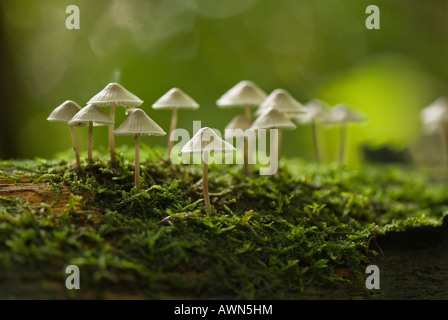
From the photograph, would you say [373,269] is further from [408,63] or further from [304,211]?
[408,63]

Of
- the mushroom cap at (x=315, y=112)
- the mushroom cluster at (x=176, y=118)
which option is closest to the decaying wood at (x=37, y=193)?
the mushroom cluster at (x=176, y=118)

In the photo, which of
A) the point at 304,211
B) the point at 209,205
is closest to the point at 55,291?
the point at 209,205

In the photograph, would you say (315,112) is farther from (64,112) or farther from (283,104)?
(64,112)

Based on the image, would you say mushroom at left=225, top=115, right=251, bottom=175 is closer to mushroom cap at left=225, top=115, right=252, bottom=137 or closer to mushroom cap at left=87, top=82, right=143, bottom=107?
mushroom cap at left=225, top=115, right=252, bottom=137

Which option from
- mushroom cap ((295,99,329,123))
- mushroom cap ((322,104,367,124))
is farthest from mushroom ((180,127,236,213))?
mushroom cap ((322,104,367,124))

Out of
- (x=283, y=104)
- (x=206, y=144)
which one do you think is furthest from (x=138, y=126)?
(x=283, y=104)

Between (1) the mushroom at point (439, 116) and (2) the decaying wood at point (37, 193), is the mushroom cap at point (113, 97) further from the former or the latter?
(1) the mushroom at point (439, 116)
